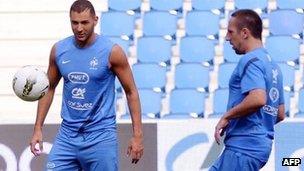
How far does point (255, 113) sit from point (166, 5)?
589cm

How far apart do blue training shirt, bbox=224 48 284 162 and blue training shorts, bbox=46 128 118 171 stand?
881mm

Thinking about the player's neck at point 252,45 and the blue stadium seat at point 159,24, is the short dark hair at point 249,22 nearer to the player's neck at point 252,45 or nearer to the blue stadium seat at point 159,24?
the player's neck at point 252,45

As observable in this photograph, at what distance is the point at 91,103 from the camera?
525 cm

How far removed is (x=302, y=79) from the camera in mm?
9812

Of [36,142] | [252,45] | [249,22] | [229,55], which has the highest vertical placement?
[249,22]

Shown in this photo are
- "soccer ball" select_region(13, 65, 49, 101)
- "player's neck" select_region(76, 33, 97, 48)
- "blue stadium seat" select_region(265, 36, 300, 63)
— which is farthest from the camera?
"blue stadium seat" select_region(265, 36, 300, 63)

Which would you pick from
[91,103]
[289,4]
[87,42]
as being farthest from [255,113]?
[289,4]

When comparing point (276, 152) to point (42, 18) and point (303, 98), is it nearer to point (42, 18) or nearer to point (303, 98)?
point (303, 98)

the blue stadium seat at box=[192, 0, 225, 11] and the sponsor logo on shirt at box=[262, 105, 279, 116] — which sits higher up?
the sponsor logo on shirt at box=[262, 105, 279, 116]

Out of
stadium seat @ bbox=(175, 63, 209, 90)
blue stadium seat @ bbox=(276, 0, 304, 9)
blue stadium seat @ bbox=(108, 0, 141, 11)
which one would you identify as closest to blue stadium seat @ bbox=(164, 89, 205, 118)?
stadium seat @ bbox=(175, 63, 209, 90)

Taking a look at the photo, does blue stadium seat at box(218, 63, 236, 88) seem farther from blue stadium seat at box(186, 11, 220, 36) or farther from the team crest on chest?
the team crest on chest

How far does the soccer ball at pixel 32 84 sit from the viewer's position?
5418 millimetres

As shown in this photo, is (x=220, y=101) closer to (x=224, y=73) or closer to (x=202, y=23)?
(x=224, y=73)

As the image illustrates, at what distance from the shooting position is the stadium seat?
966 cm
